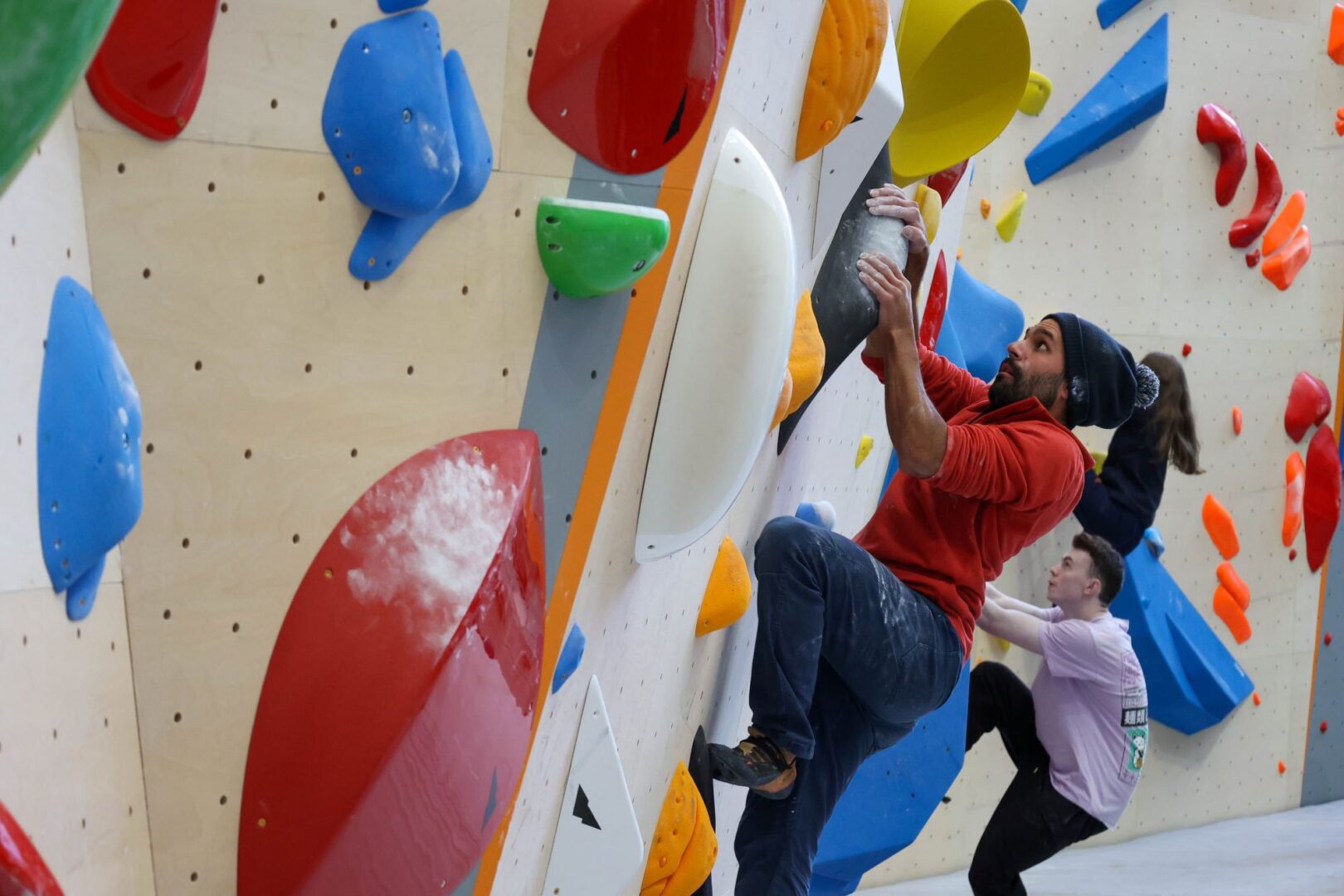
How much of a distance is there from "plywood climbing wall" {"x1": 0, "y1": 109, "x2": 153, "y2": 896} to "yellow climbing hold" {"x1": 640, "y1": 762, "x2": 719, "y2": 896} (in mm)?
1203

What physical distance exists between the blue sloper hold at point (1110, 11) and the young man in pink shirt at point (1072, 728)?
137cm

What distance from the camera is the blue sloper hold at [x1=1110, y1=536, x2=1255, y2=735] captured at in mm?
3744

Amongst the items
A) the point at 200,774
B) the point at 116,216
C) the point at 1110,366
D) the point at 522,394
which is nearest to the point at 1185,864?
the point at 1110,366

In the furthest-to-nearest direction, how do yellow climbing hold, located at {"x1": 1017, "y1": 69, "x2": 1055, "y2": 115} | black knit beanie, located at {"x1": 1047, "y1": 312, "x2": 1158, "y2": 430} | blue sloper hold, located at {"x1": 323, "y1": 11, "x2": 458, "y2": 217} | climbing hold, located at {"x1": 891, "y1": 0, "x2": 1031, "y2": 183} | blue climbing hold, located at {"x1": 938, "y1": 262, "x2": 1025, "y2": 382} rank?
yellow climbing hold, located at {"x1": 1017, "y1": 69, "x2": 1055, "y2": 115}
blue climbing hold, located at {"x1": 938, "y1": 262, "x2": 1025, "y2": 382}
climbing hold, located at {"x1": 891, "y1": 0, "x2": 1031, "y2": 183}
black knit beanie, located at {"x1": 1047, "y1": 312, "x2": 1158, "y2": 430}
blue sloper hold, located at {"x1": 323, "y1": 11, "x2": 458, "y2": 217}

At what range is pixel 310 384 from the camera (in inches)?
43.6

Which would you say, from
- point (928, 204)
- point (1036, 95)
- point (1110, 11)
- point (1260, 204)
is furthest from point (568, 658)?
point (1260, 204)

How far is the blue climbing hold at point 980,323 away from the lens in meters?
3.21

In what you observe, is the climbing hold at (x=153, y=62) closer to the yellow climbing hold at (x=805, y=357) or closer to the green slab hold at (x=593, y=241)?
the green slab hold at (x=593, y=241)

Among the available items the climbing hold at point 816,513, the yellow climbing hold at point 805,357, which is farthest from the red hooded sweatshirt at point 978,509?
the climbing hold at point 816,513

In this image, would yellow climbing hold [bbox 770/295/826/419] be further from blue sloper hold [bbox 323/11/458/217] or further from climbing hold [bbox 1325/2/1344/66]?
climbing hold [bbox 1325/2/1344/66]

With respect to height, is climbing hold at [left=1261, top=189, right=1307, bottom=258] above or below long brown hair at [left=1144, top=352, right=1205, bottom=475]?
above

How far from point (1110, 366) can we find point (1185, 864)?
2078 millimetres

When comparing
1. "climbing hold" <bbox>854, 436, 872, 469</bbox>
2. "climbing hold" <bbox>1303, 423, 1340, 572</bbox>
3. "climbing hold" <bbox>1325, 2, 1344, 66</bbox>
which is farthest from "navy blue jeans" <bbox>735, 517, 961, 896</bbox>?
"climbing hold" <bbox>1325, 2, 1344, 66</bbox>

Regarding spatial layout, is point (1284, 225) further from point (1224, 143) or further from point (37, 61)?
point (37, 61)
